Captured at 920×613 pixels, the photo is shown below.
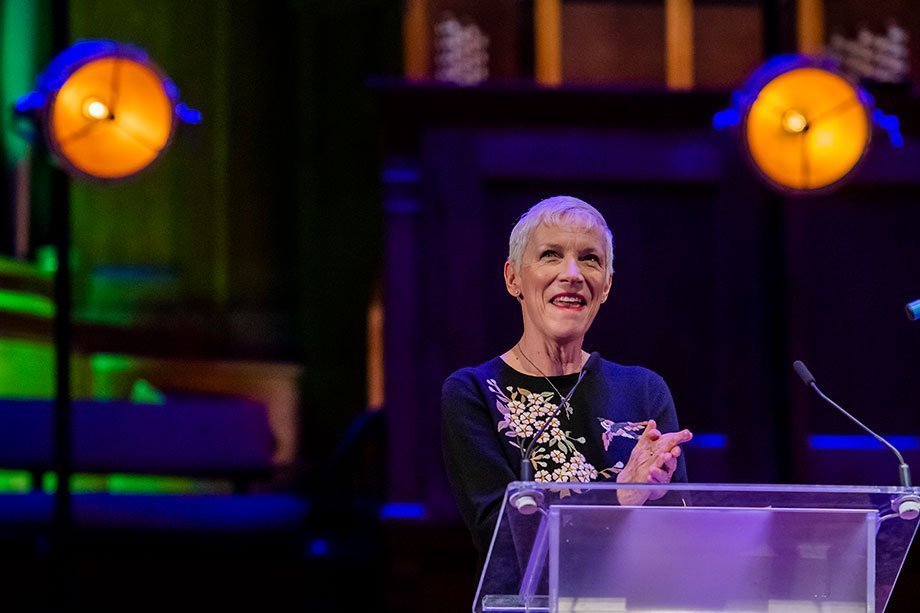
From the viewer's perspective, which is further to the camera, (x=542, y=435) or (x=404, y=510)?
(x=404, y=510)

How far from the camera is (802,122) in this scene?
3.85m

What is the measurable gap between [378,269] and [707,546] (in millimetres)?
3534

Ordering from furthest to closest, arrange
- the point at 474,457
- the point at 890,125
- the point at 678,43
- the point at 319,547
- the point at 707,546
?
1. the point at 319,547
2. the point at 678,43
3. the point at 890,125
4. the point at 474,457
5. the point at 707,546

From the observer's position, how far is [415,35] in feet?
14.1

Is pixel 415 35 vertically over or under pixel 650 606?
over

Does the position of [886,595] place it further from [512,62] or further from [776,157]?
[512,62]

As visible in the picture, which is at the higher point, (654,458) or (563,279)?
(563,279)

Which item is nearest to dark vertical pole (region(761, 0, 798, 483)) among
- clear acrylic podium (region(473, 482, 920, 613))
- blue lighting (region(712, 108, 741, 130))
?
blue lighting (region(712, 108, 741, 130))

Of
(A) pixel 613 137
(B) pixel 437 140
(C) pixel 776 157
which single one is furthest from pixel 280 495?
(C) pixel 776 157

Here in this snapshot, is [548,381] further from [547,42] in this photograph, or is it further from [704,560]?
[547,42]

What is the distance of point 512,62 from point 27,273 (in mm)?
1934

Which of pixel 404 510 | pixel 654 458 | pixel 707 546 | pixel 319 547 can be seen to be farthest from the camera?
pixel 319 547

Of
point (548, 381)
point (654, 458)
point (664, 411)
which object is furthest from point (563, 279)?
point (654, 458)

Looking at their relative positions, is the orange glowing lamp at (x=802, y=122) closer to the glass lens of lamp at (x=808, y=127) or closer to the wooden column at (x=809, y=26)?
the glass lens of lamp at (x=808, y=127)
